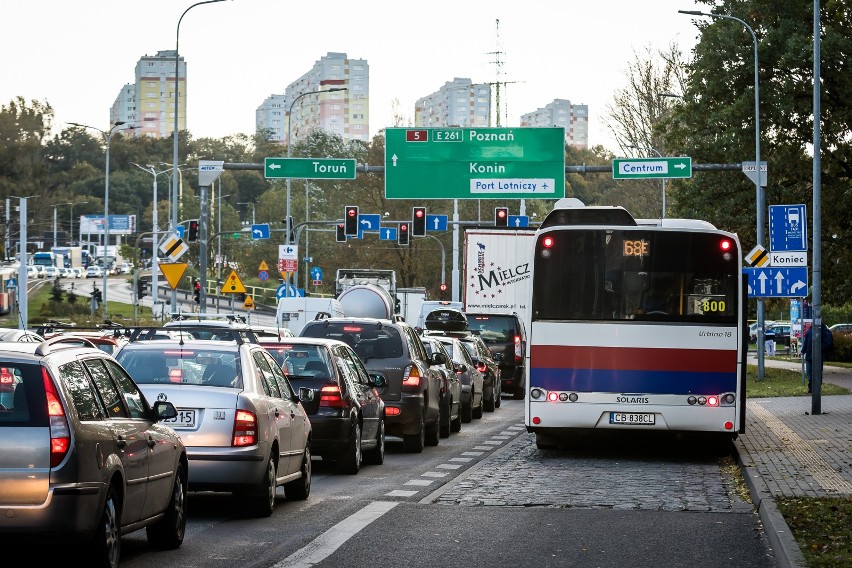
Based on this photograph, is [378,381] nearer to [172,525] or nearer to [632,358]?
[632,358]

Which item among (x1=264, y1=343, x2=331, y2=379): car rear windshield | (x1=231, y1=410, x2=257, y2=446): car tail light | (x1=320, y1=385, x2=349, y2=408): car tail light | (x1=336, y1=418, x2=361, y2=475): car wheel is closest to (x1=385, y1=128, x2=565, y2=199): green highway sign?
Result: (x1=264, y1=343, x2=331, y2=379): car rear windshield

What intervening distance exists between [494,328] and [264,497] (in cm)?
2743

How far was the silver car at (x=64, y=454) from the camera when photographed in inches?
344

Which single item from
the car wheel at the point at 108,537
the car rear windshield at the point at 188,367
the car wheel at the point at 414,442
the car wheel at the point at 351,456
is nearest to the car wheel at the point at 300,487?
the car rear windshield at the point at 188,367

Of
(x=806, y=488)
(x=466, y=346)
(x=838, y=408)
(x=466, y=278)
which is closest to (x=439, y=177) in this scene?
(x=466, y=278)

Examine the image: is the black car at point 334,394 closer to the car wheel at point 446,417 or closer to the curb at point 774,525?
the curb at point 774,525

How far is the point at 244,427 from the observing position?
41.4 ft

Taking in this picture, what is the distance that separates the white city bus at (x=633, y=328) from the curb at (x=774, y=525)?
103 inches

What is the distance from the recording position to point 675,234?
65.4ft

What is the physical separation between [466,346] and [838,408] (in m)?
7.26

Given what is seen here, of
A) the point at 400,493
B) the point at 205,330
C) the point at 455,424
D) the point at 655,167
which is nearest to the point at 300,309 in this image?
the point at 655,167

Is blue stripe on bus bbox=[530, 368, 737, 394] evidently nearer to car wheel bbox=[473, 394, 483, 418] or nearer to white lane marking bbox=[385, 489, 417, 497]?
white lane marking bbox=[385, 489, 417, 497]

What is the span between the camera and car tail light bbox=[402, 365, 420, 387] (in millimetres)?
20844

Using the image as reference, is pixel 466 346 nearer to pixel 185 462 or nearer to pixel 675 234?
pixel 675 234
